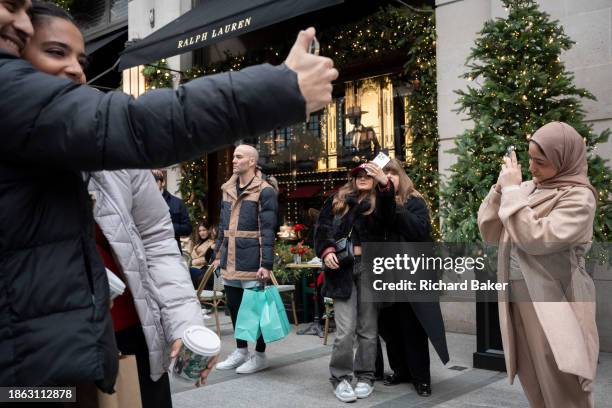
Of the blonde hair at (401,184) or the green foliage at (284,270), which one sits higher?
the blonde hair at (401,184)

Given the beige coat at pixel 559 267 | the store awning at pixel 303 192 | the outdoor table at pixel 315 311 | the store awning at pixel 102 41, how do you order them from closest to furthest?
the beige coat at pixel 559 267
the outdoor table at pixel 315 311
the store awning at pixel 303 192
the store awning at pixel 102 41

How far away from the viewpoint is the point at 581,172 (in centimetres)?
358

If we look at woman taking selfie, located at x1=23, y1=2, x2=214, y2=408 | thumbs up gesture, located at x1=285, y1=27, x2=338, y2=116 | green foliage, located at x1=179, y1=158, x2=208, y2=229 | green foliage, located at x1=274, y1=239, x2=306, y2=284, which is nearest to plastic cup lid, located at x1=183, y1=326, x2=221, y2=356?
woman taking selfie, located at x1=23, y1=2, x2=214, y2=408

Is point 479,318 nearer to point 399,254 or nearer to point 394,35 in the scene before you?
point 399,254

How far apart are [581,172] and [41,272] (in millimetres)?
3216

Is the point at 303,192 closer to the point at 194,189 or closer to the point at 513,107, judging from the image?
the point at 194,189

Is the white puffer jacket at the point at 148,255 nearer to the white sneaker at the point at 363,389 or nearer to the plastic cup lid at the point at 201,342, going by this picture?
the plastic cup lid at the point at 201,342

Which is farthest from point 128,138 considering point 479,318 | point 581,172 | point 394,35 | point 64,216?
point 394,35

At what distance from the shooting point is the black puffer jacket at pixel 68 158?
1.21 m

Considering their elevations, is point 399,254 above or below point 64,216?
below

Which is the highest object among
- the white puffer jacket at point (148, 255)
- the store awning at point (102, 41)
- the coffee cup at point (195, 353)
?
the store awning at point (102, 41)

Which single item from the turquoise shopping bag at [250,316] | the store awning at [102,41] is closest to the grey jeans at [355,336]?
the turquoise shopping bag at [250,316]

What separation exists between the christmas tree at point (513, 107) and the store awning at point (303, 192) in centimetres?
583

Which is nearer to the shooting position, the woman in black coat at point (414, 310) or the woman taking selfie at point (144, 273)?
the woman taking selfie at point (144, 273)
